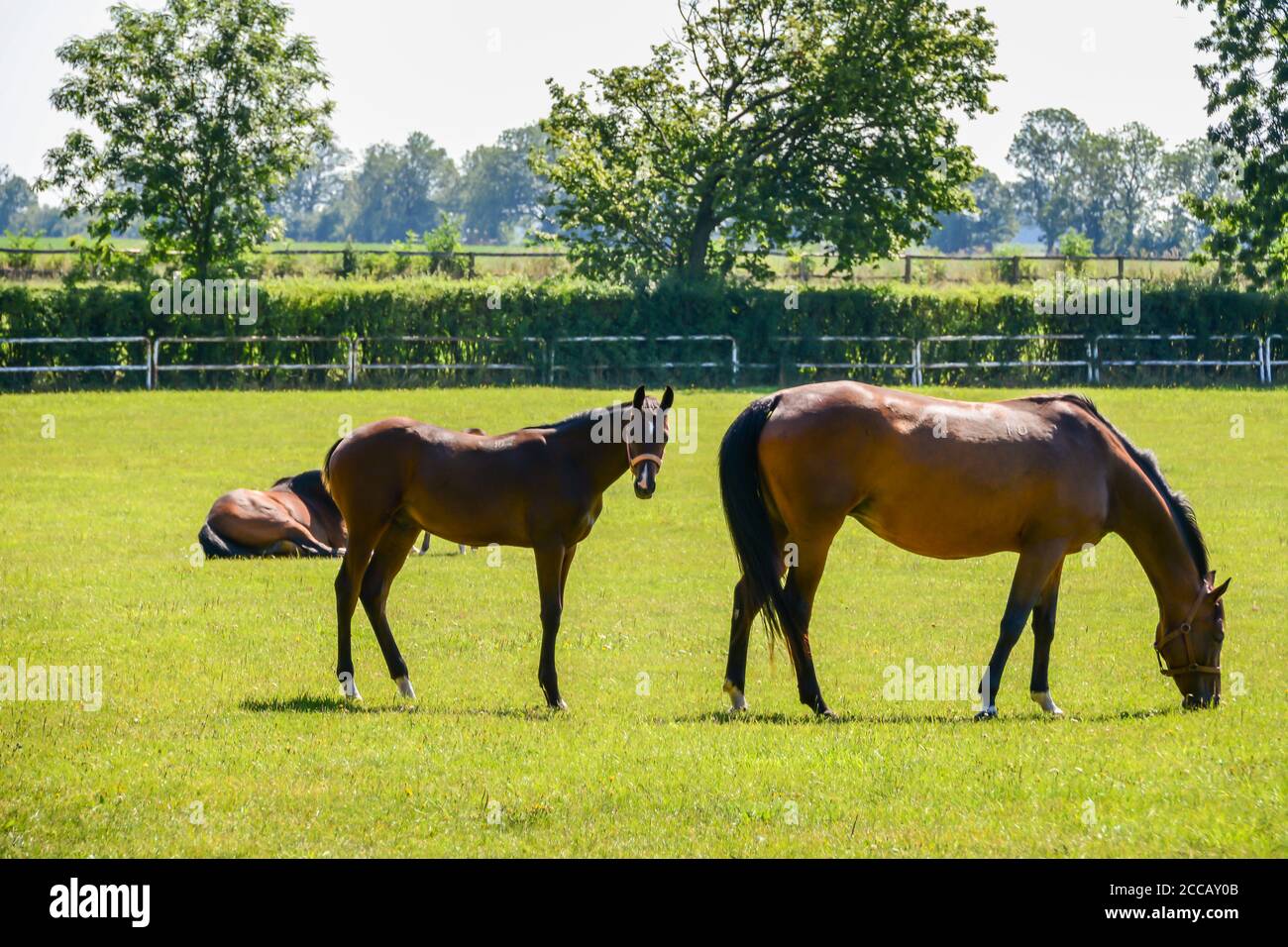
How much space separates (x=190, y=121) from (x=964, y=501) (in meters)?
35.7

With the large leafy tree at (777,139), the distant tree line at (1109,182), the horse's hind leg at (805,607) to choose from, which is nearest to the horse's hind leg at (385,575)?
the horse's hind leg at (805,607)

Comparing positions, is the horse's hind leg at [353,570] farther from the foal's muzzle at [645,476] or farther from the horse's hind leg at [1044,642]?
the horse's hind leg at [1044,642]

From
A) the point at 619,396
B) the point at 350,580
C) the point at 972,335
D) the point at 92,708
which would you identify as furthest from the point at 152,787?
the point at 972,335

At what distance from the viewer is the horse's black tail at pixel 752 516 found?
9688 mm

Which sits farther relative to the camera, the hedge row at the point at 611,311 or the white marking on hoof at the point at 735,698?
the hedge row at the point at 611,311

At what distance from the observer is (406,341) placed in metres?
37.0

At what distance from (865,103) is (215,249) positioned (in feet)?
60.4

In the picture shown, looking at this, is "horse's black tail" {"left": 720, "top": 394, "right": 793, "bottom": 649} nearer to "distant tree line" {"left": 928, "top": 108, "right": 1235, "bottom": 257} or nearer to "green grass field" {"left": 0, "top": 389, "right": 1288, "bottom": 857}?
"green grass field" {"left": 0, "top": 389, "right": 1288, "bottom": 857}

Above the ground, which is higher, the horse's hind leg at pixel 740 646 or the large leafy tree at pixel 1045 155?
the large leafy tree at pixel 1045 155

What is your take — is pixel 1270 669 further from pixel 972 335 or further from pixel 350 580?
pixel 972 335

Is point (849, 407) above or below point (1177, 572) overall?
above

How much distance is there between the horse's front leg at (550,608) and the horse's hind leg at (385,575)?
940mm

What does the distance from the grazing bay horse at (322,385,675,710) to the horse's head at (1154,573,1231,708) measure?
143 inches

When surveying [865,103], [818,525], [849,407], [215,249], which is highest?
[865,103]
